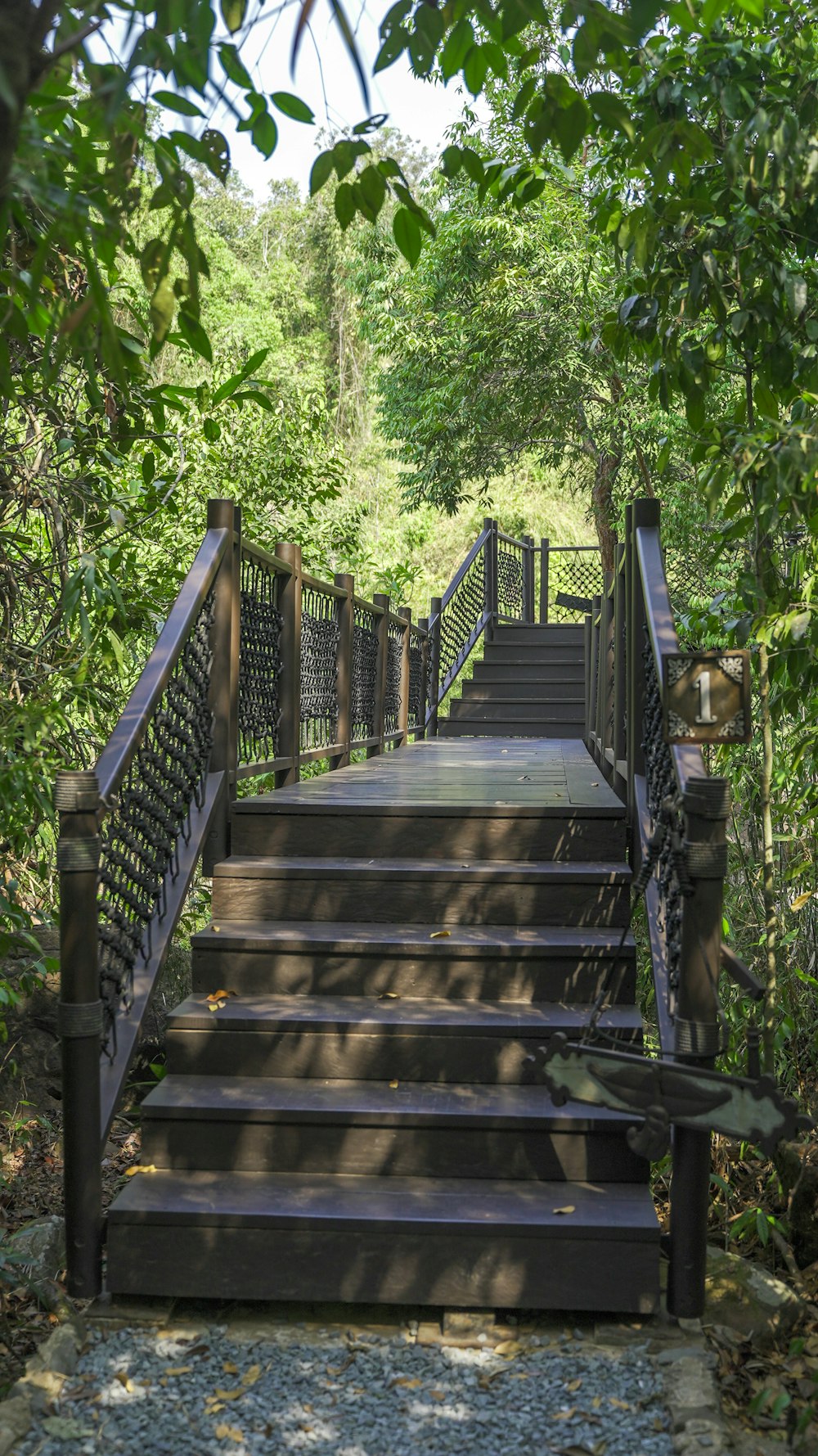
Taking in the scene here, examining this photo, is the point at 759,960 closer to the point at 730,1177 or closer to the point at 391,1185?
the point at 730,1177

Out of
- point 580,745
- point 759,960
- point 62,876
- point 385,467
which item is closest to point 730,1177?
point 759,960

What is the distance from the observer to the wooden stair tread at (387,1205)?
3258mm

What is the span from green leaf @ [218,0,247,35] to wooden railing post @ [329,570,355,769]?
5.79 m

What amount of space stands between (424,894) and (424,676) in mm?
8834

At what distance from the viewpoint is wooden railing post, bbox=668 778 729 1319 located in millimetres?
3227

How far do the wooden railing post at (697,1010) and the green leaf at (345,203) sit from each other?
68.2 inches

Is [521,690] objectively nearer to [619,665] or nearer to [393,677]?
[393,677]

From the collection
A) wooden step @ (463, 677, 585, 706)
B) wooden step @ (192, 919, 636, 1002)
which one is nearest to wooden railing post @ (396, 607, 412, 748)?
wooden step @ (463, 677, 585, 706)

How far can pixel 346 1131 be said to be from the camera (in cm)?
361

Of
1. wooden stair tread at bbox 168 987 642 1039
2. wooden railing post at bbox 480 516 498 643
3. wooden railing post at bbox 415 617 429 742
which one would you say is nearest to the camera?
wooden stair tread at bbox 168 987 642 1039

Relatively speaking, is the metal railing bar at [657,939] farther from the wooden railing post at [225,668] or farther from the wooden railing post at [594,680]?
the wooden railing post at [594,680]

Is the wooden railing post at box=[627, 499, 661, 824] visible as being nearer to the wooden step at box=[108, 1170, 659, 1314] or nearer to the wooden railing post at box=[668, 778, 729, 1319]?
the wooden railing post at box=[668, 778, 729, 1319]

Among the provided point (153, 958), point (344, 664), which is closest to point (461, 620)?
point (344, 664)

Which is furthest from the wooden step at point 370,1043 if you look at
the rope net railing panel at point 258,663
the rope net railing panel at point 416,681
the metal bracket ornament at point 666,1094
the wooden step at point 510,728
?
the wooden step at point 510,728
